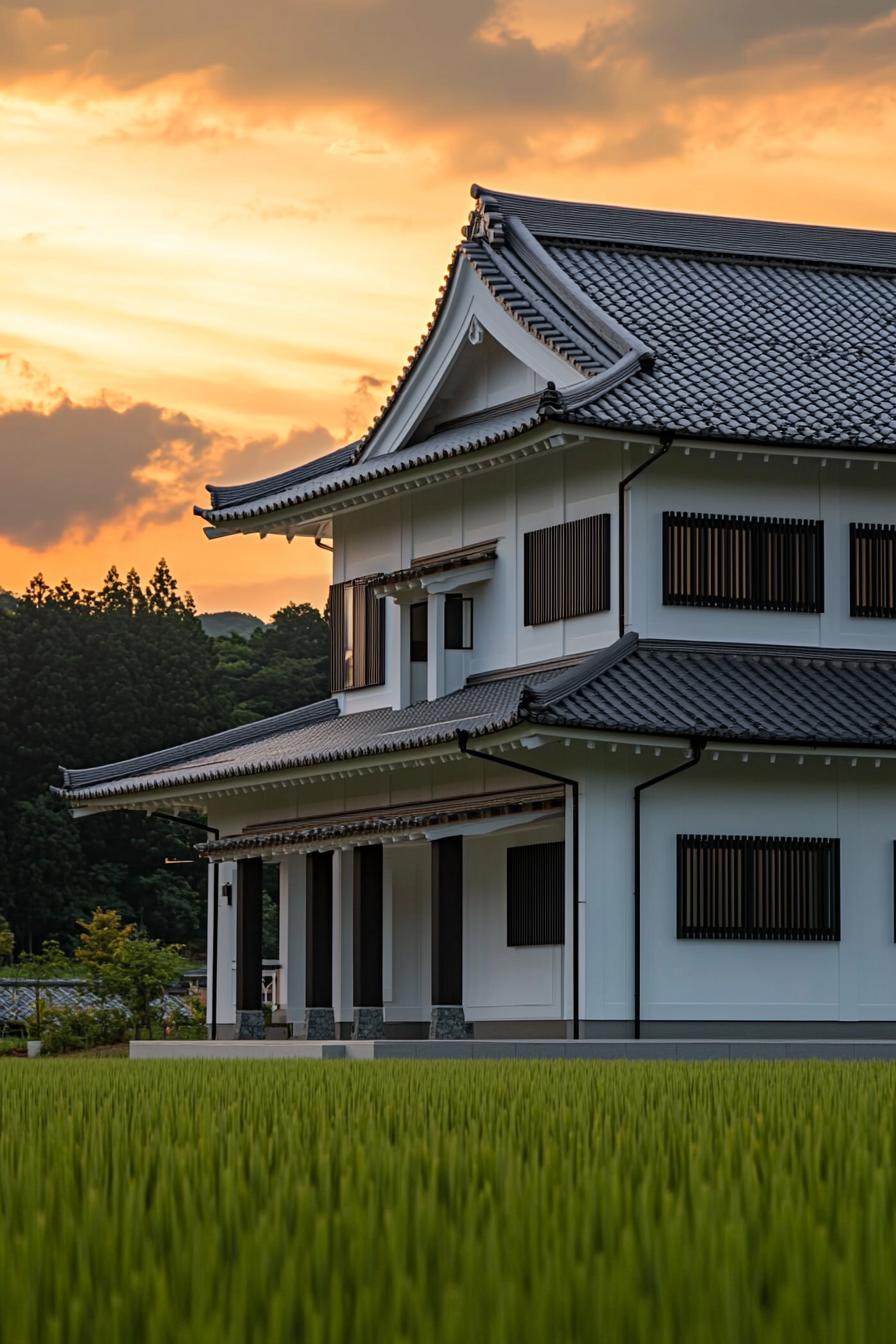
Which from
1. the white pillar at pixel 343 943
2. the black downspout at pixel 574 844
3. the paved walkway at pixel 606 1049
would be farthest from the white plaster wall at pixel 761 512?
the white pillar at pixel 343 943

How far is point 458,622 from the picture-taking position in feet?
94.7

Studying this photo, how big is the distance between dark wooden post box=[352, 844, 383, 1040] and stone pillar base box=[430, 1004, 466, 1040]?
1.69 meters

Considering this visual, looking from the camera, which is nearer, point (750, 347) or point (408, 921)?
point (750, 347)

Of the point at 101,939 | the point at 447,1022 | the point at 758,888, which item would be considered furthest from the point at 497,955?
the point at 101,939

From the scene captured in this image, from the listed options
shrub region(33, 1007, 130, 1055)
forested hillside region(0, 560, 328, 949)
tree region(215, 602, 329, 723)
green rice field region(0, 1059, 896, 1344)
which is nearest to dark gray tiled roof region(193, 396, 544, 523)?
shrub region(33, 1007, 130, 1055)

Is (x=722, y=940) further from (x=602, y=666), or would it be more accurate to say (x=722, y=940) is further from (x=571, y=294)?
(x=571, y=294)

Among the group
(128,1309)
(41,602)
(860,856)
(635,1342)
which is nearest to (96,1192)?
(128,1309)

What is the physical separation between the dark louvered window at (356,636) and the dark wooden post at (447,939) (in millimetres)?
5023

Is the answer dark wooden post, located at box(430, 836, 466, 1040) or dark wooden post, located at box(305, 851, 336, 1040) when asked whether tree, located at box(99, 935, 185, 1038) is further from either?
dark wooden post, located at box(430, 836, 466, 1040)

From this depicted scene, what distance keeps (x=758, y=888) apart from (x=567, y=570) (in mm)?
4635

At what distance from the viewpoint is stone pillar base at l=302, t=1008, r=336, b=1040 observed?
29.0 m

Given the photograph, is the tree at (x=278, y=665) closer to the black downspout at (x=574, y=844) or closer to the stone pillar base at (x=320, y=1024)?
the stone pillar base at (x=320, y=1024)

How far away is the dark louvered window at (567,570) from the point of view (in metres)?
26.2

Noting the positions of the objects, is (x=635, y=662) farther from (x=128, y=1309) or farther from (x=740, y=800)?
(x=128, y=1309)
